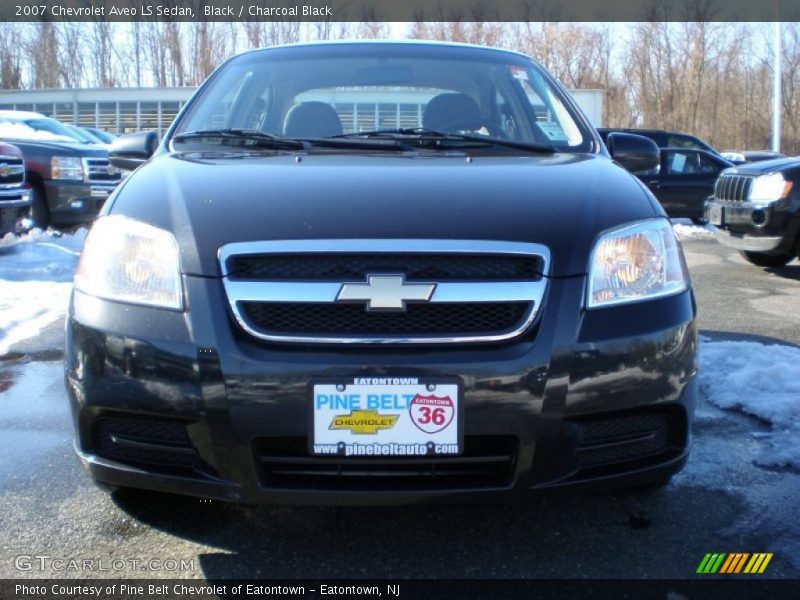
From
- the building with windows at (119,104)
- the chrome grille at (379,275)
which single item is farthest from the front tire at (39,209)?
the building with windows at (119,104)

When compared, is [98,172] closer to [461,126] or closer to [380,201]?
[461,126]

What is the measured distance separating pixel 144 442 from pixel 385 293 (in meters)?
0.72

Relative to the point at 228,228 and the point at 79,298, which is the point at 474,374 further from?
the point at 79,298

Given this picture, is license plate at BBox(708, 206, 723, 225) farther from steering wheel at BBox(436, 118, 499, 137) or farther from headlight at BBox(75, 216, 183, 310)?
headlight at BBox(75, 216, 183, 310)

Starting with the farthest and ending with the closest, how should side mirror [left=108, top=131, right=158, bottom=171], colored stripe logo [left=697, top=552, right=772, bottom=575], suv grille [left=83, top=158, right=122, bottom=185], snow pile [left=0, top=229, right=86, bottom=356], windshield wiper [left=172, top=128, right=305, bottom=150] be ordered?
suv grille [left=83, top=158, right=122, bottom=185], snow pile [left=0, top=229, right=86, bottom=356], side mirror [left=108, top=131, right=158, bottom=171], windshield wiper [left=172, top=128, right=305, bottom=150], colored stripe logo [left=697, top=552, right=772, bottom=575]

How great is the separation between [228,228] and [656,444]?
126 cm

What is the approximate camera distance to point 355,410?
1.87m

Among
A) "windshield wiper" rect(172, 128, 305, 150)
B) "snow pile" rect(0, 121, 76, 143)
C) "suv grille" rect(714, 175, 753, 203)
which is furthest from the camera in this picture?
"snow pile" rect(0, 121, 76, 143)

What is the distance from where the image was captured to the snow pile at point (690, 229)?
1179 centimetres

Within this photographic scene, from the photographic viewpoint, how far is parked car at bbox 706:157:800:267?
7.06 m

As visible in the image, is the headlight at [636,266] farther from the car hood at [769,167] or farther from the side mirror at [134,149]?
the car hood at [769,167]
